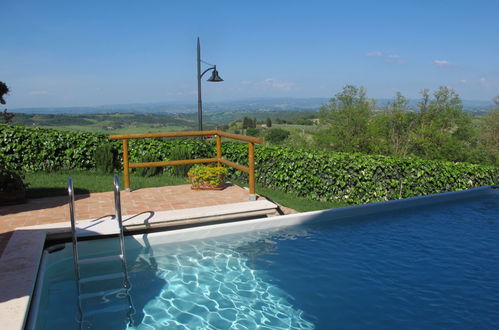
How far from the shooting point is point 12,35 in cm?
2073

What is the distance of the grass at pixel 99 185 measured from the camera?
7.50m

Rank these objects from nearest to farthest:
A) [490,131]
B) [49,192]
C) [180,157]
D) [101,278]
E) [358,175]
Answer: [101,278], [49,192], [358,175], [180,157], [490,131]

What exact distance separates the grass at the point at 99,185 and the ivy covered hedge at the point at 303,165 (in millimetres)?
322

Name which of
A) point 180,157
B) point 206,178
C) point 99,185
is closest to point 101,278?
point 206,178

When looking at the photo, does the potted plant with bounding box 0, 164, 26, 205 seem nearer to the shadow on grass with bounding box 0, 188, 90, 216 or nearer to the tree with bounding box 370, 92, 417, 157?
the shadow on grass with bounding box 0, 188, 90, 216

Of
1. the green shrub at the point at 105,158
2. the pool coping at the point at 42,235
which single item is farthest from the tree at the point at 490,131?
the green shrub at the point at 105,158

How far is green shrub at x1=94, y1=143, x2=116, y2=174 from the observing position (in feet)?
32.2

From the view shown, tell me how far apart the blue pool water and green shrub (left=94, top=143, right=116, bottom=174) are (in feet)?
16.7

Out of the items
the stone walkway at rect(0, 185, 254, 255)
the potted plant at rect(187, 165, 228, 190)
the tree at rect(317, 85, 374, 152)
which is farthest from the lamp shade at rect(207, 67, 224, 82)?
the tree at rect(317, 85, 374, 152)

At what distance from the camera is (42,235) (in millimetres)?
4820

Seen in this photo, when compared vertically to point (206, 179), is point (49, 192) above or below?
below

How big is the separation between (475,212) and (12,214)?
325 inches

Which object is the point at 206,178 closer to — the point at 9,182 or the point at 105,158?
the point at 9,182

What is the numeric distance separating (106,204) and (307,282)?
12.1ft
